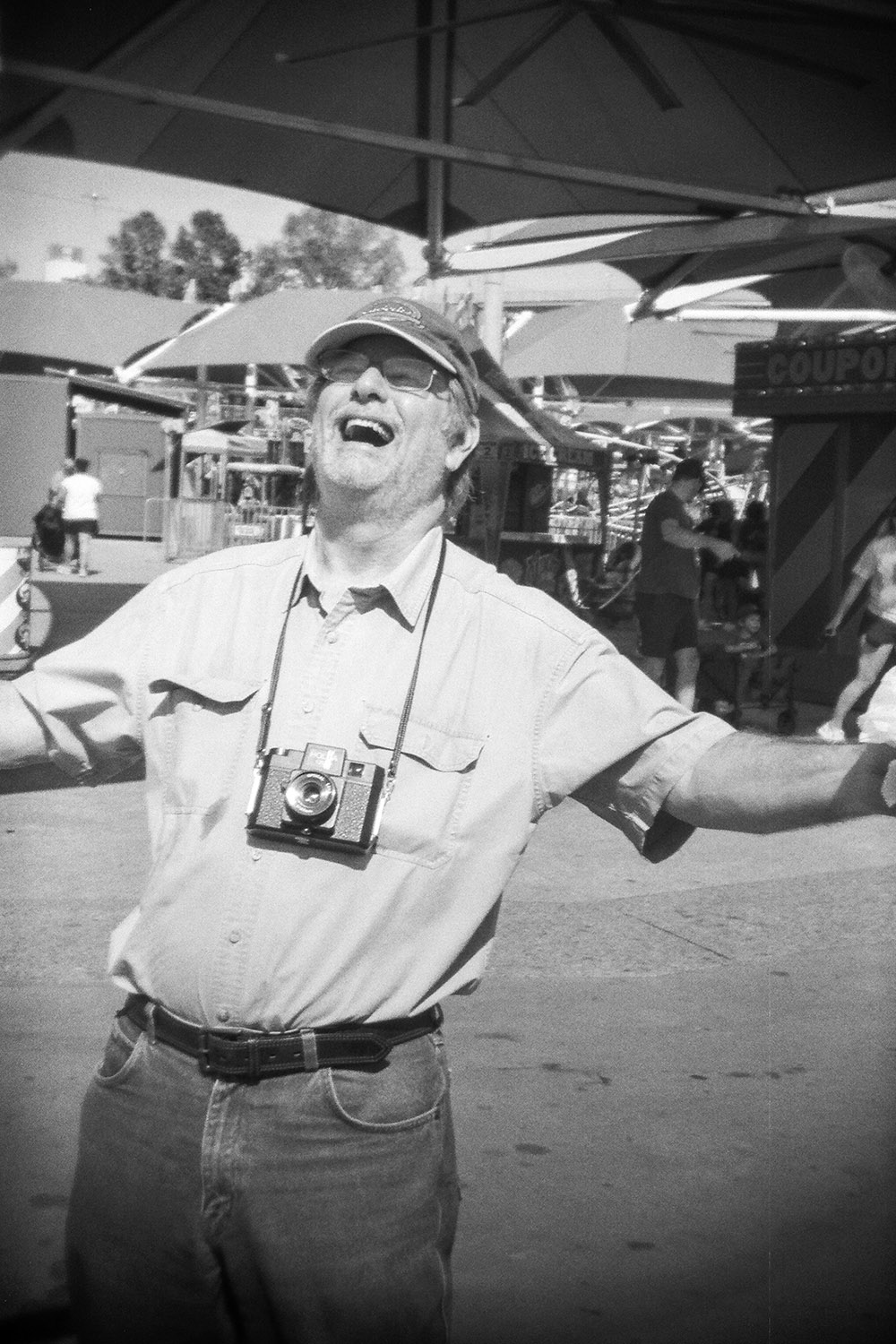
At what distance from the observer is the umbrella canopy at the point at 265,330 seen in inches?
531

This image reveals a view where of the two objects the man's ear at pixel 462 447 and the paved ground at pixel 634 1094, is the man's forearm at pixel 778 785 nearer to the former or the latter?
the man's ear at pixel 462 447

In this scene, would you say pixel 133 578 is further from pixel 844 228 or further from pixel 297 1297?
pixel 297 1297

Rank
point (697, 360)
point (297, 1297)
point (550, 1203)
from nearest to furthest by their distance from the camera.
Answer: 1. point (297, 1297)
2. point (550, 1203)
3. point (697, 360)

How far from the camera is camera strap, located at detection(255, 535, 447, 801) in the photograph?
2.20 m

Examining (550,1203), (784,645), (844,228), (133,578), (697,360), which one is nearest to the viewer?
(550,1203)

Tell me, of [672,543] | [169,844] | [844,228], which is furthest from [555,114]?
[169,844]

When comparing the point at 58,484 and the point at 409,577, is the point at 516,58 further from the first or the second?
the point at 58,484

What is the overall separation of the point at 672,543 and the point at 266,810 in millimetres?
8377

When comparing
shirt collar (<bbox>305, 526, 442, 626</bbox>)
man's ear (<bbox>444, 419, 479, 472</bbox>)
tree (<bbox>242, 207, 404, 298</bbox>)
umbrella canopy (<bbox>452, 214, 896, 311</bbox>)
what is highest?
tree (<bbox>242, 207, 404, 298</bbox>)

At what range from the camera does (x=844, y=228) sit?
301 inches

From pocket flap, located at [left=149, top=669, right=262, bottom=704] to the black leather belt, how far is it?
44 cm

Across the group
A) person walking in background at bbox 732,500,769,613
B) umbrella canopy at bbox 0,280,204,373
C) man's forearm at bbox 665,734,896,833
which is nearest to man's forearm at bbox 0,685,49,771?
man's forearm at bbox 665,734,896,833

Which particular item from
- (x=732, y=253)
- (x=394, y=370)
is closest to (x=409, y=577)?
(x=394, y=370)

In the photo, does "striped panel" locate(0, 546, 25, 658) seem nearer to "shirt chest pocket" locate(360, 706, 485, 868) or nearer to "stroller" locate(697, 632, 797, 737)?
"stroller" locate(697, 632, 797, 737)
